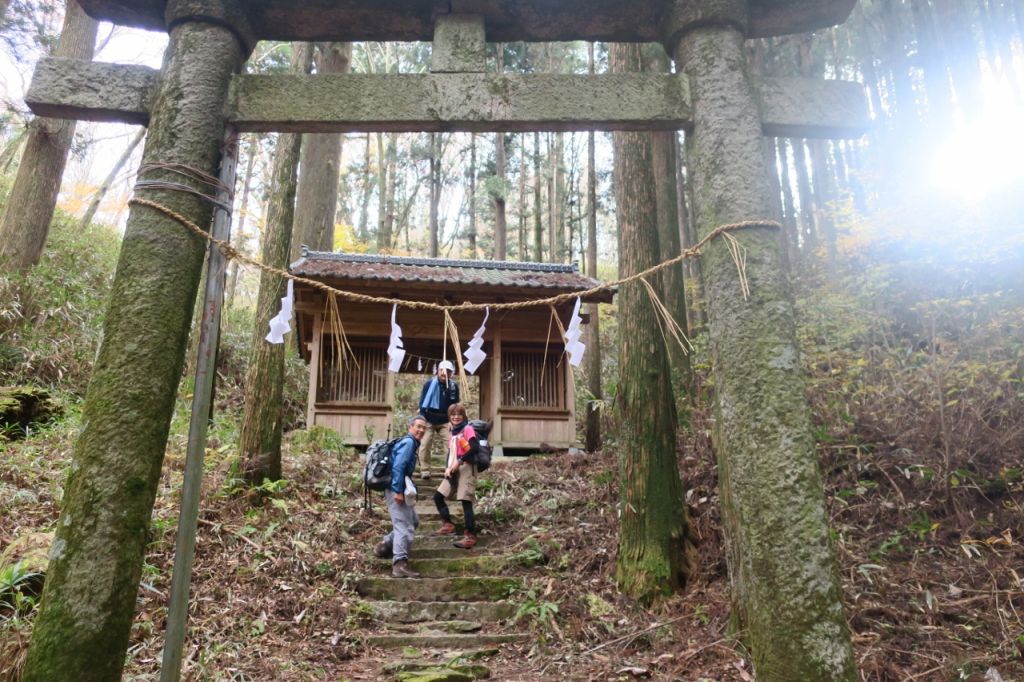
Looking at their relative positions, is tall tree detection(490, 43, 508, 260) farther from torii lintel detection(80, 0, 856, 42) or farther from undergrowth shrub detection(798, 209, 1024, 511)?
torii lintel detection(80, 0, 856, 42)

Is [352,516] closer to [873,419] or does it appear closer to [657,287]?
[657,287]

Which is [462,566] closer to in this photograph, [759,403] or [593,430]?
[759,403]

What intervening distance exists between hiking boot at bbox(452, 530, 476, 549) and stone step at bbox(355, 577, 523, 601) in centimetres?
80

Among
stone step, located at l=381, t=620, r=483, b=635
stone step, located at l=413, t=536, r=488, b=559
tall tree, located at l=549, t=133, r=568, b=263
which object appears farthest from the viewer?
tall tree, located at l=549, t=133, r=568, b=263

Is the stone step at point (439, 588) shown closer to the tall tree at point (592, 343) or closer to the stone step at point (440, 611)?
the stone step at point (440, 611)

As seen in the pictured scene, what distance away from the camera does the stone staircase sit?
507cm

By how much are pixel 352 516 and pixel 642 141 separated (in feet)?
18.7

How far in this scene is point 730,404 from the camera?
3.18 meters

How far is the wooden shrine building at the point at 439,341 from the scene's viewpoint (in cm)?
1120

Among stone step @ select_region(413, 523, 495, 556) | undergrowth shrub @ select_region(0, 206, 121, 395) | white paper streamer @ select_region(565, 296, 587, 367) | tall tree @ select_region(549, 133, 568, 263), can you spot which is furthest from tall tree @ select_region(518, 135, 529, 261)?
white paper streamer @ select_region(565, 296, 587, 367)

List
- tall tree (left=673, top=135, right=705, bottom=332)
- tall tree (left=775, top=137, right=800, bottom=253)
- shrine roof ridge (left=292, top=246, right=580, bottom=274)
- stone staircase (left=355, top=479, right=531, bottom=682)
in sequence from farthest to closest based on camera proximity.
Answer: tall tree (left=775, top=137, right=800, bottom=253) < tall tree (left=673, top=135, right=705, bottom=332) < shrine roof ridge (left=292, top=246, right=580, bottom=274) < stone staircase (left=355, top=479, right=531, bottom=682)

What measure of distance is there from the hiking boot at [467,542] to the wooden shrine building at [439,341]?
4151 millimetres

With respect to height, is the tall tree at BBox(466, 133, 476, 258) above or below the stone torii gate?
above

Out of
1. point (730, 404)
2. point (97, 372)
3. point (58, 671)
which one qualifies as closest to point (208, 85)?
point (97, 372)
